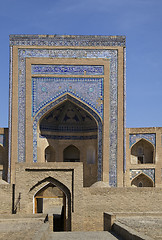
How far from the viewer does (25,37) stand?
15.6m

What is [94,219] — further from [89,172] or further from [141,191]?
[89,172]

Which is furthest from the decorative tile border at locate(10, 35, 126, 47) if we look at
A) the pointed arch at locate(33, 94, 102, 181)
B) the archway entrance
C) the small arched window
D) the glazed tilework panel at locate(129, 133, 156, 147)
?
the archway entrance

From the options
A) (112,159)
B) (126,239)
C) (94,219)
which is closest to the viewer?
(126,239)

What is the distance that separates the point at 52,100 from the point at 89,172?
307 centimetres

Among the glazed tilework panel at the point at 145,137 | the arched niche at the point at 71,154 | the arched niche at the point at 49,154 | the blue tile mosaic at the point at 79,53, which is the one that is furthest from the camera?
the arched niche at the point at 71,154

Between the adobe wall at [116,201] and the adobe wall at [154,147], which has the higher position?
the adobe wall at [154,147]

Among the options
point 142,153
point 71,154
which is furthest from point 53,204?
point 142,153

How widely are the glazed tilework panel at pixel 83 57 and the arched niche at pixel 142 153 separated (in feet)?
5.54

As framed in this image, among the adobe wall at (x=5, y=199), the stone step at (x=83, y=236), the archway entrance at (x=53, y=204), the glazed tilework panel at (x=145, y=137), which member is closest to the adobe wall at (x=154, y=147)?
the glazed tilework panel at (x=145, y=137)

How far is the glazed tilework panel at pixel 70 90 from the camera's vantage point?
15461 mm

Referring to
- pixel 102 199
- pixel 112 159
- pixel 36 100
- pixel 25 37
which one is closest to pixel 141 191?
pixel 102 199

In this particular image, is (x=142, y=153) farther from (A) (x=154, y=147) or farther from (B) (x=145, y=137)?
(B) (x=145, y=137)

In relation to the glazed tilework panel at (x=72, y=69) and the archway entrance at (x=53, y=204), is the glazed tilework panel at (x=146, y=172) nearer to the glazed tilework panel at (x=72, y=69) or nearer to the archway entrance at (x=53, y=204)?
the archway entrance at (x=53, y=204)

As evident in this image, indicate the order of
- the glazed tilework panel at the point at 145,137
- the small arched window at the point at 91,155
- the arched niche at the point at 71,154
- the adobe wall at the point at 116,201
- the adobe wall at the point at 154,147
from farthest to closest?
the arched niche at the point at 71,154
the small arched window at the point at 91,155
the glazed tilework panel at the point at 145,137
the adobe wall at the point at 154,147
the adobe wall at the point at 116,201
